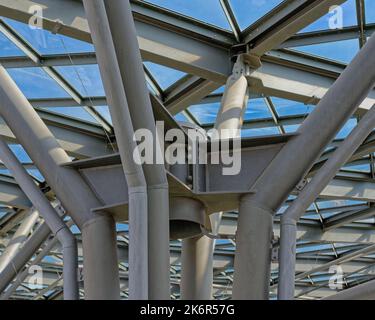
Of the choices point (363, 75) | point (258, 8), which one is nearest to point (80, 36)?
point (258, 8)

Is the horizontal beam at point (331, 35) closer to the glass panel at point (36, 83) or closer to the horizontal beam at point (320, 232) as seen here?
the glass panel at point (36, 83)

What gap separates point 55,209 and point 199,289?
3.62 metres

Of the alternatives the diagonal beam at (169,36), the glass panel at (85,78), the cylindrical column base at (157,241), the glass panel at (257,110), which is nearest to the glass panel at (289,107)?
the glass panel at (257,110)

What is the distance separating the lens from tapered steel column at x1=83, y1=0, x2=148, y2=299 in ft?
25.0

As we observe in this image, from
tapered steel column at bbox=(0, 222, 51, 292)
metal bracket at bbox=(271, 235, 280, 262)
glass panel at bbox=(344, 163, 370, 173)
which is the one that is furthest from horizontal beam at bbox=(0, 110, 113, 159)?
metal bracket at bbox=(271, 235, 280, 262)

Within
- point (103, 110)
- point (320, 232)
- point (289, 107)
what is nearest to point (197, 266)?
point (103, 110)

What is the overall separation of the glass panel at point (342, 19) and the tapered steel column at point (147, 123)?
23.9 feet

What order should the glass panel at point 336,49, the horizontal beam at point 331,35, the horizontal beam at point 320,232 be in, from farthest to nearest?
1. the horizontal beam at point 320,232
2. the glass panel at point 336,49
3. the horizontal beam at point 331,35

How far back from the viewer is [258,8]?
48.5 ft

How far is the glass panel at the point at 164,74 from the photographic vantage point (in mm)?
17031

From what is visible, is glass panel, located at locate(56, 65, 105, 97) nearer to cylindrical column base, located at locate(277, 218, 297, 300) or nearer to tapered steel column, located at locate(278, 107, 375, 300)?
tapered steel column, located at locate(278, 107, 375, 300)

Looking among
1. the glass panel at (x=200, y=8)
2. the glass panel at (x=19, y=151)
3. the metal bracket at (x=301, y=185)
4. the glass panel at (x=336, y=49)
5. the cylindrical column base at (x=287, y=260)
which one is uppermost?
the glass panel at (x=19, y=151)

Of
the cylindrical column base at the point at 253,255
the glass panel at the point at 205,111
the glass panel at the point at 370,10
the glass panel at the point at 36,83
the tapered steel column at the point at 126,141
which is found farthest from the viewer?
the glass panel at the point at 205,111

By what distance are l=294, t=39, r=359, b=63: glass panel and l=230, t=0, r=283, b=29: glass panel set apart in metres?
1.88
